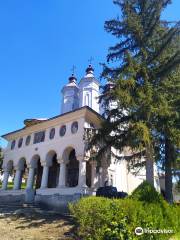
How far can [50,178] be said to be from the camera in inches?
1109

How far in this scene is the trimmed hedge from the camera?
9038 mm

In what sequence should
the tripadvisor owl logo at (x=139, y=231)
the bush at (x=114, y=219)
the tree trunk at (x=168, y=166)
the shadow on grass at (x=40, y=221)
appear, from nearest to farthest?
the bush at (x=114, y=219)
the tripadvisor owl logo at (x=139, y=231)
the shadow on grass at (x=40, y=221)
the tree trunk at (x=168, y=166)

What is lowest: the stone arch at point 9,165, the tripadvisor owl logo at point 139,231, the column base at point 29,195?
the tripadvisor owl logo at point 139,231

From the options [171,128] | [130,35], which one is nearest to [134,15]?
[130,35]

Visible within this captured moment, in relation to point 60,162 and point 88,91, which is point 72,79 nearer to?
point 88,91

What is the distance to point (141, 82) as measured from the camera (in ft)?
56.1

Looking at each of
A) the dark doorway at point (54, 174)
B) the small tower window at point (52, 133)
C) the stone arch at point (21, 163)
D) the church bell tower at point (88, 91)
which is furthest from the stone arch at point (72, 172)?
the church bell tower at point (88, 91)

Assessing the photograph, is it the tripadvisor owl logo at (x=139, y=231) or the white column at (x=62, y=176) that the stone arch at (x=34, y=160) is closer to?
the white column at (x=62, y=176)

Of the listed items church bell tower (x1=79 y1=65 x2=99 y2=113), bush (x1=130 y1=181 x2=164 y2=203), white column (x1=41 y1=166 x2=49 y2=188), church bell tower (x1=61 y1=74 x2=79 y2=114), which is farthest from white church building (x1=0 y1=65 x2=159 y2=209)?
bush (x1=130 y1=181 x2=164 y2=203)

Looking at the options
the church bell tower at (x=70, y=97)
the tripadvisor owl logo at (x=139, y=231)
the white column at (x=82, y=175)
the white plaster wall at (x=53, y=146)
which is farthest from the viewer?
the church bell tower at (x=70, y=97)

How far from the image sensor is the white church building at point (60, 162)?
2166 cm

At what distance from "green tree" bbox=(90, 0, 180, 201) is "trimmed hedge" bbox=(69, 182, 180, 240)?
488 centimetres

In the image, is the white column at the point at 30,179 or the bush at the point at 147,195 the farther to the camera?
the white column at the point at 30,179

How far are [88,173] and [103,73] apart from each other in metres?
10.5
